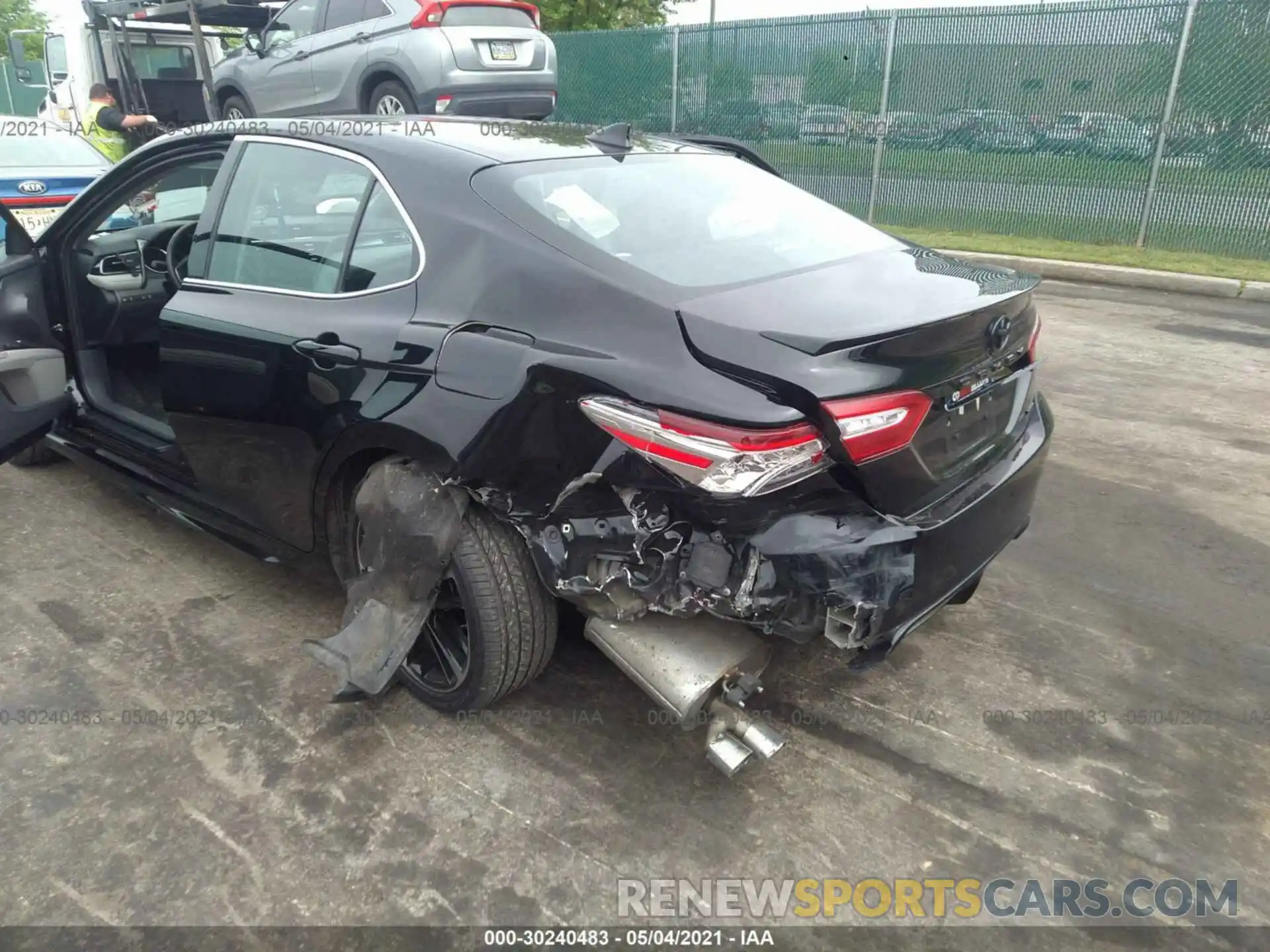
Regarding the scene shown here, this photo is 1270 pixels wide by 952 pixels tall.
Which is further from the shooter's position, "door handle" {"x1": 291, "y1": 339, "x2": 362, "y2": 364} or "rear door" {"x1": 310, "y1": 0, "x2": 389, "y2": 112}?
"rear door" {"x1": 310, "y1": 0, "x2": 389, "y2": 112}

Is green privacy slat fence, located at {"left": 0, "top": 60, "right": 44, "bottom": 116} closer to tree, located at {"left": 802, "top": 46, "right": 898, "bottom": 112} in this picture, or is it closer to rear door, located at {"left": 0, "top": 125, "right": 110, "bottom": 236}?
rear door, located at {"left": 0, "top": 125, "right": 110, "bottom": 236}

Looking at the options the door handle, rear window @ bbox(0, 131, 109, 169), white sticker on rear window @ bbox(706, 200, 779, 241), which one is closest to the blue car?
rear window @ bbox(0, 131, 109, 169)

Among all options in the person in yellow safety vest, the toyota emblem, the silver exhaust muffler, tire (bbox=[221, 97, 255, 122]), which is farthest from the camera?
tire (bbox=[221, 97, 255, 122])

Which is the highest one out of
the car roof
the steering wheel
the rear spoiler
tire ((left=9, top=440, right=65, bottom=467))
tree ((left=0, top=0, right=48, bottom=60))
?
tree ((left=0, top=0, right=48, bottom=60))

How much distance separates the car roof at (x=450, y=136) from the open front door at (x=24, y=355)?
3.04ft

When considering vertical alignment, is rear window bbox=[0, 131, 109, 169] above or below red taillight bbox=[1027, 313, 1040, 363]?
above

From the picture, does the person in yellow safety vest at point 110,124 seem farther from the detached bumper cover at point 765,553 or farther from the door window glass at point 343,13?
the detached bumper cover at point 765,553

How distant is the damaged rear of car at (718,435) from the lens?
214 centimetres

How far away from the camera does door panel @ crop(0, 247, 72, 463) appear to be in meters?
3.60

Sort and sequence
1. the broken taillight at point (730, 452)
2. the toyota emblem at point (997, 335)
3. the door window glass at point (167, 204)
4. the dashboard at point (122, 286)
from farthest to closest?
the door window glass at point (167, 204) → the dashboard at point (122, 286) → the toyota emblem at point (997, 335) → the broken taillight at point (730, 452)

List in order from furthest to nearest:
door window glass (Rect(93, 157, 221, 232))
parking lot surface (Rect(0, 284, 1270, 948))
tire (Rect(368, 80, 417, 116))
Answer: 1. tire (Rect(368, 80, 417, 116))
2. door window glass (Rect(93, 157, 221, 232))
3. parking lot surface (Rect(0, 284, 1270, 948))

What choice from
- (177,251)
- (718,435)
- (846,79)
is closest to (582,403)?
(718,435)

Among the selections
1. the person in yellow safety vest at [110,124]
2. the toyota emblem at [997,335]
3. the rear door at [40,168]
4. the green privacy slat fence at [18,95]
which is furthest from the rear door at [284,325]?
the green privacy slat fence at [18,95]

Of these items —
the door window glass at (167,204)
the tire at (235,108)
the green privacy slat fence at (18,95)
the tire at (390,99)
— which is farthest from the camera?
the green privacy slat fence at (18,95)
